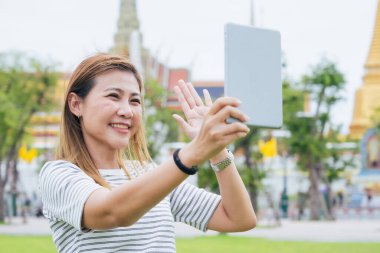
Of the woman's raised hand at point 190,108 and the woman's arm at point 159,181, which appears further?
the woman's raised hand at point 190,108

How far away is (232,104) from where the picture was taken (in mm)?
2291

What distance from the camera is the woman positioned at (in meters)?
2.79

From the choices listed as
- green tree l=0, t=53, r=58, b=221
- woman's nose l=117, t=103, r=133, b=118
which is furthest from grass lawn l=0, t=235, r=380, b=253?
woman's nose l=117, t=103, r=133, b=118

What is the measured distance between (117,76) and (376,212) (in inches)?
1535

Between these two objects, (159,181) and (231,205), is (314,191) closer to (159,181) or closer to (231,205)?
(231,205)

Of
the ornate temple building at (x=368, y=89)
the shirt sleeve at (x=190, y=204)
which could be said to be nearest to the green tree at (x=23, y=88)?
the shirt sleeve at (x=190, y=204)

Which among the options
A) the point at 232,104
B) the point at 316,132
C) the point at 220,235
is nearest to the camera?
the point at 232,104

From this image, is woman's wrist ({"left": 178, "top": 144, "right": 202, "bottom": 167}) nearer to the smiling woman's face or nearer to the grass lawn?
the smiling woman's face

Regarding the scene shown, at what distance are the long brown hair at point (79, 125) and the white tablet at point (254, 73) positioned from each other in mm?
688

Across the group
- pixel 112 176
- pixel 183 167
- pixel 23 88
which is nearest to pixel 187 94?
pixel 112 176

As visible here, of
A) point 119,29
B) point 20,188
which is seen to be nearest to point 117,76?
point 20,188

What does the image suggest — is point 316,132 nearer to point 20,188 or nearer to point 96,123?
point 20,188

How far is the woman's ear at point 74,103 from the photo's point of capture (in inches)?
123

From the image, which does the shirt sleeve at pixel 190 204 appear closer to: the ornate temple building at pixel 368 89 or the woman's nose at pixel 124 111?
the woman's nose at pixel 124 111
